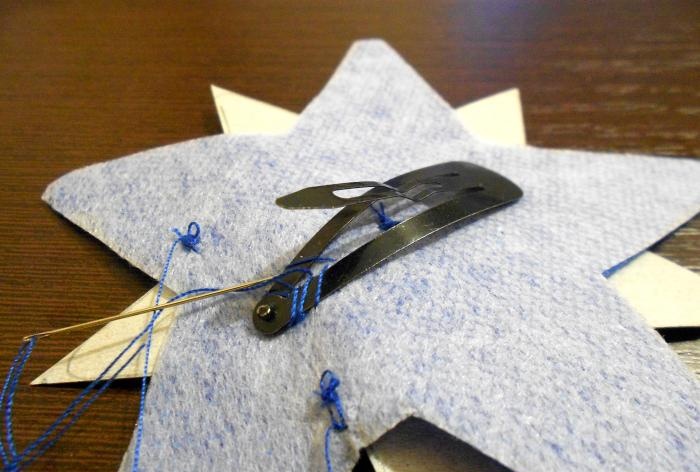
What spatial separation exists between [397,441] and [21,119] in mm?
747

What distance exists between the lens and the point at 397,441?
0.46m

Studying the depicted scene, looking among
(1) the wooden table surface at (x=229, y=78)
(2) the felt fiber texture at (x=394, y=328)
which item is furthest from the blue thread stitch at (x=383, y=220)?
(1) the wooden table surface at (x=229, y=78)

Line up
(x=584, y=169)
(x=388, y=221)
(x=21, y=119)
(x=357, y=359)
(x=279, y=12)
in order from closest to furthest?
1. (x=357, y=359)
2. (x=388, y=221)
3. (x=584, y=169)
4. (x=21, y=119)
5. (x=279, y=12)

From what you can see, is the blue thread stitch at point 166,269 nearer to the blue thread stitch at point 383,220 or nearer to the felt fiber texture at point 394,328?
the felt fiber texture at point 394,328

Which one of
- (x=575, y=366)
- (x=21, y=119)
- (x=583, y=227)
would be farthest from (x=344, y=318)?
(x=21, y=119)

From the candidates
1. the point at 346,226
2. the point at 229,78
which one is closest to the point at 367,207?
the point at 346,226

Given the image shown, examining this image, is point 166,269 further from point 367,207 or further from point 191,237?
point 367,207

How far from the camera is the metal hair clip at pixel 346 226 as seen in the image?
493 millimetres

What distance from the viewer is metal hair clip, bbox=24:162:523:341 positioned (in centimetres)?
49

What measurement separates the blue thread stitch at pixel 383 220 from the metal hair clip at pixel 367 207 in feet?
0.06

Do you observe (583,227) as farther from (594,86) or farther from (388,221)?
(594,86)

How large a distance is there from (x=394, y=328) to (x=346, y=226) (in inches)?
4.5

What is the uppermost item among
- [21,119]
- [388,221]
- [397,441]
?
[21,119]

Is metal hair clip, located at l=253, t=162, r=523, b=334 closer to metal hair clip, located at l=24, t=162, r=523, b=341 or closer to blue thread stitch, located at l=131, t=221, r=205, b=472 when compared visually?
metal hair clip, located at l=24, t=162, r=523, b=341
